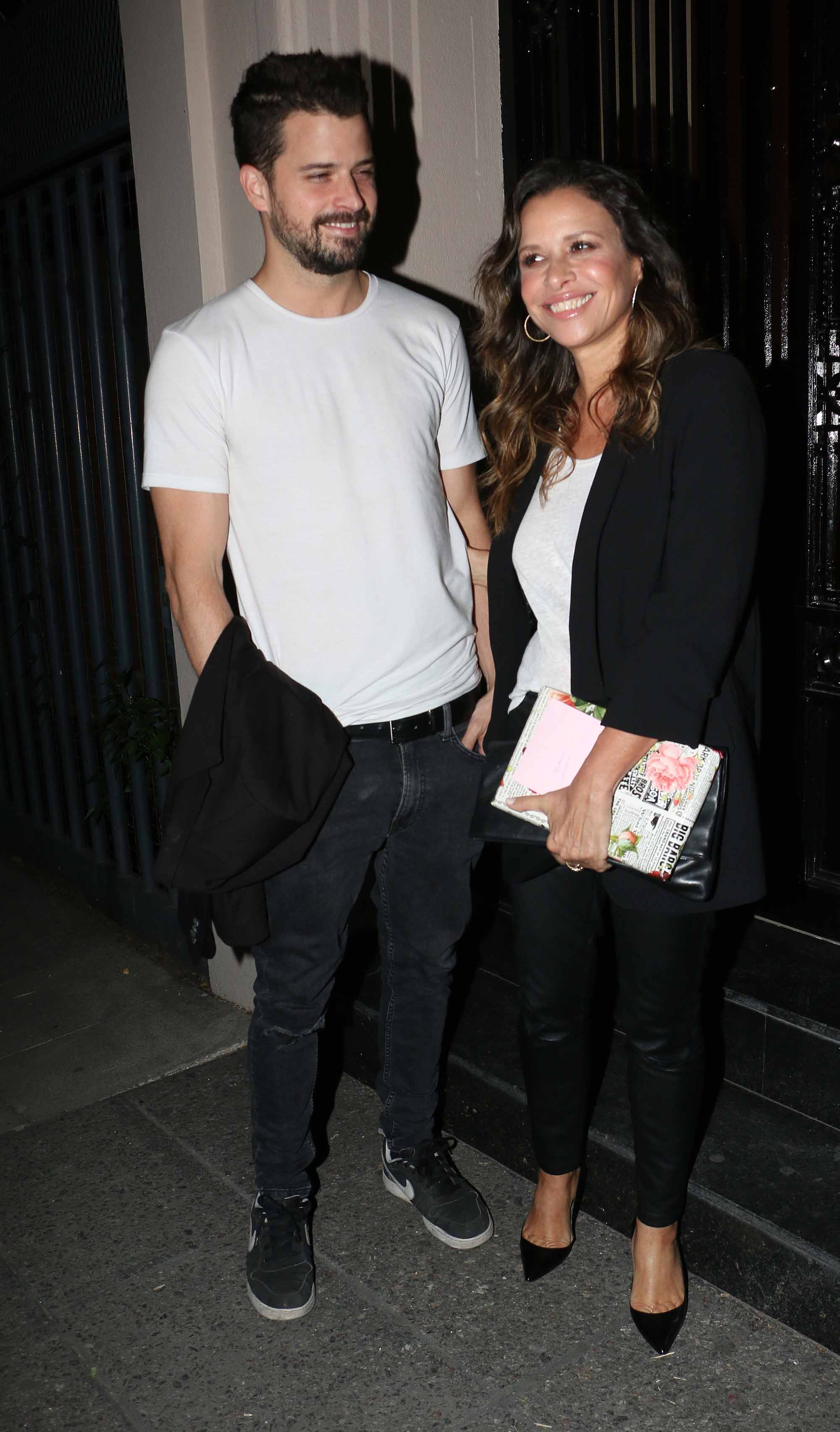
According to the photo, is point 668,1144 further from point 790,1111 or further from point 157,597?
point 157,597

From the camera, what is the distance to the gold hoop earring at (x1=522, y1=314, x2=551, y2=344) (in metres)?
2.44

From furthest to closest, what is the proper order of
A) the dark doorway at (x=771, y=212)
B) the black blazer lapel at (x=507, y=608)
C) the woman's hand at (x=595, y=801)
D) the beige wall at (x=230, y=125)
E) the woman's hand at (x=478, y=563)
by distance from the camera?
the beige wall at (x=230, y=125), the dark doorway at (x=771, y=212), the woman's hand at (x=478, y=563), the black blazer lapel at (x=507, y=608), the woman's hand at (x=595, y=801)

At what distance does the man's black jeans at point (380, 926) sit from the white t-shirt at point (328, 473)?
0.16 metres

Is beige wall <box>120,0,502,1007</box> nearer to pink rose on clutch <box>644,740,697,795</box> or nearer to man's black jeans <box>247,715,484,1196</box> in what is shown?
man's black jeans <box>247,715,484,1196</box>

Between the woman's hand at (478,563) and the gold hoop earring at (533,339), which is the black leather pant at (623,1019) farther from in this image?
the gold hoop earring at (533,339)

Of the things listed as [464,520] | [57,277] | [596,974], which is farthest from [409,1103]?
[57,277]

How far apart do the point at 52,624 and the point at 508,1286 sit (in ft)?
11.1

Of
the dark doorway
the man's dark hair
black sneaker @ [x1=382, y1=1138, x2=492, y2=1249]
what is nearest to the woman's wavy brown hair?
the man's dark hair

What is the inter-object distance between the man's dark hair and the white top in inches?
33.7

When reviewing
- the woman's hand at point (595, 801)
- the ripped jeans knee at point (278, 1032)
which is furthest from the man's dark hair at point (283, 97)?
the ripped jeans knee at point (278, 1032)

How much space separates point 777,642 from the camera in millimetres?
3543

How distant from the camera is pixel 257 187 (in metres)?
2.48

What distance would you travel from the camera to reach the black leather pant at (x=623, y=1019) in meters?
2.29

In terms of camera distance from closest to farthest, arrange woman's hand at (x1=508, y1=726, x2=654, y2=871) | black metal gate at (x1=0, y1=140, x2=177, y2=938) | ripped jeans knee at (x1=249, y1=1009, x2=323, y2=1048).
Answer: woman's hand at (x1=508, y1=726, x2=654, y2=871) < ripped jeans knee at (x1=249, y1=1009, x2=323, y2=1048) < black metal gate at (x1=0, y1=140, x2=177, y2=938)
